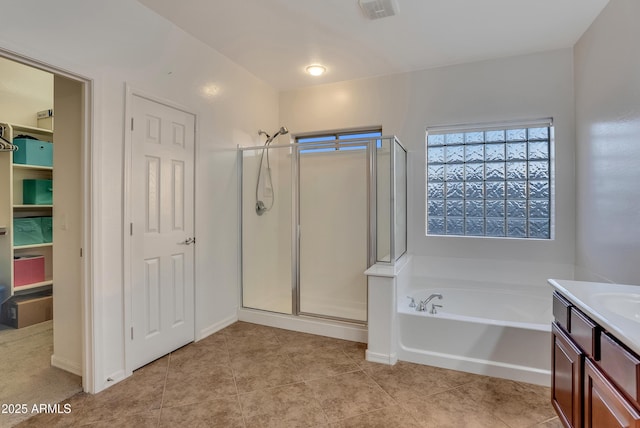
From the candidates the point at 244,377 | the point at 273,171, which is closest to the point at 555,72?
the point at 273,171

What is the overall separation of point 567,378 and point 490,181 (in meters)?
2.15

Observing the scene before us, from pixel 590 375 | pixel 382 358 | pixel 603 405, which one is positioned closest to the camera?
pixel 603 405

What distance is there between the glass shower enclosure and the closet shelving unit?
6.78ft

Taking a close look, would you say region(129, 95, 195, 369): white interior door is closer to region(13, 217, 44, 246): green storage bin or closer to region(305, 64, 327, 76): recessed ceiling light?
region(305, 64, 327, 76): recessed ceiling light

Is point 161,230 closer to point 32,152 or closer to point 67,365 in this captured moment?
point 67,365

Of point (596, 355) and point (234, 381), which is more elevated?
point (596, 355)

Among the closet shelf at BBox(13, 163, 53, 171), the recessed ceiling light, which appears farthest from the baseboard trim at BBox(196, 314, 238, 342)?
the recessed ceiling light

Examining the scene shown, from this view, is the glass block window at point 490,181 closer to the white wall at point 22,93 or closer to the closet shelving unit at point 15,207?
the closet shelving unit at point 15,207

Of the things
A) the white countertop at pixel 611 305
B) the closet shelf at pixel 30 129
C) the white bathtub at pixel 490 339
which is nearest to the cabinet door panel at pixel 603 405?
the white countertop at pixel 611 305

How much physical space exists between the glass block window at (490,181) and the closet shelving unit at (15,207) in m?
4.01

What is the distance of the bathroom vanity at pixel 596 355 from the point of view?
3.39 ft

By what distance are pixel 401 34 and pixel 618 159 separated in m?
1.80

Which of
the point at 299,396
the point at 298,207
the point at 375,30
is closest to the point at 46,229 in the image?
the point at 298,207

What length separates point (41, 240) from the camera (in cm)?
331
